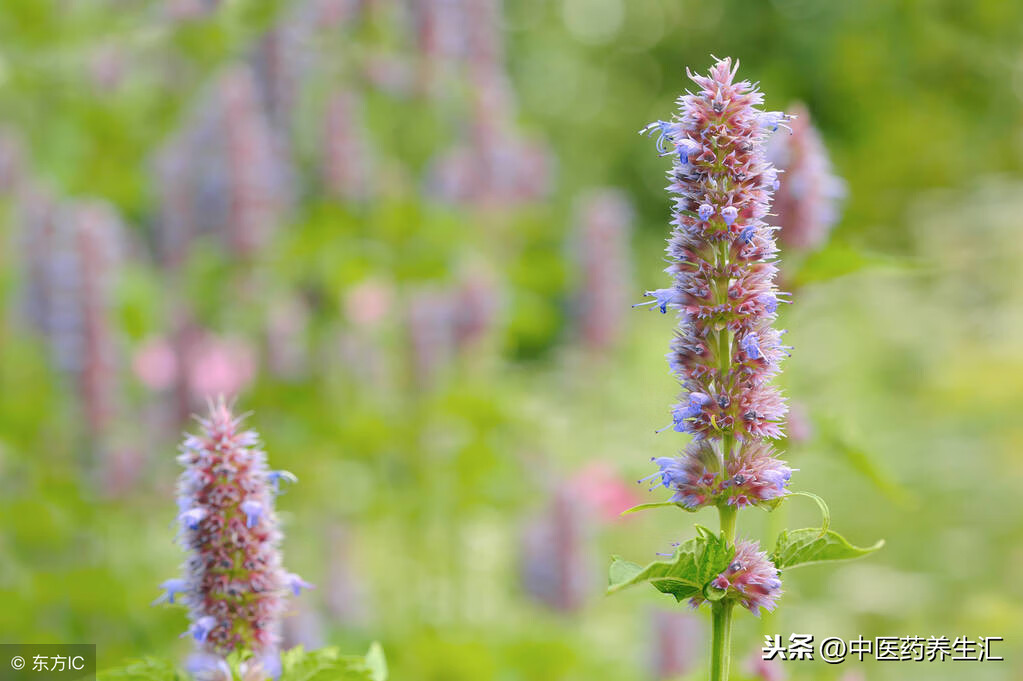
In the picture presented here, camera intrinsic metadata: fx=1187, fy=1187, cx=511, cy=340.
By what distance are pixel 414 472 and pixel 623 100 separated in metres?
8.07

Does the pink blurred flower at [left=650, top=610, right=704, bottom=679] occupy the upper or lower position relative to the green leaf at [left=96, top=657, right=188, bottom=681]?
upper

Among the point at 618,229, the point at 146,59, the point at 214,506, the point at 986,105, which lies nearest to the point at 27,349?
the point at 146,59

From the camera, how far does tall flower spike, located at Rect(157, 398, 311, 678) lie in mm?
1375

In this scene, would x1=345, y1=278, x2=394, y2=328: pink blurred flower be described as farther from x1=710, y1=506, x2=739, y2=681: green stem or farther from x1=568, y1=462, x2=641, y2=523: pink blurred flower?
x1=710, y1=506, x2=739, y2=681: green stem

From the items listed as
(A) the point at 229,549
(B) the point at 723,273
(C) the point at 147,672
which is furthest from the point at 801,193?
(C) the point at 147,672

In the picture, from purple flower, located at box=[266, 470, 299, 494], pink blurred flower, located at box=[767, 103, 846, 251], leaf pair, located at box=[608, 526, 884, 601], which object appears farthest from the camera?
pink blurred flower, located at box=[767, 103, 846, 251]

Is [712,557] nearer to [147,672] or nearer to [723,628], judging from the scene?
[723,628]

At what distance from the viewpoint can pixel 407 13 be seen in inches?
166

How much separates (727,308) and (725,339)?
34mm

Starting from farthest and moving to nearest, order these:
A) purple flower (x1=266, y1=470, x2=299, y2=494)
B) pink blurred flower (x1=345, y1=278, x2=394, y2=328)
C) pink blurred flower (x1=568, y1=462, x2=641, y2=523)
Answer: pink blurred flower (x1=568, y1=462, x2=641, y2=523) → pink blurred flower (x1=345, y1=278, x2=394, y2=328) → purple flower (x1=266, y1=470, x2=299, y2=494)

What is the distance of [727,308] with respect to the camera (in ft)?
3.98

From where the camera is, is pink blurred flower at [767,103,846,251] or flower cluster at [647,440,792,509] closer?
flower cluster at [647,440,792,509]

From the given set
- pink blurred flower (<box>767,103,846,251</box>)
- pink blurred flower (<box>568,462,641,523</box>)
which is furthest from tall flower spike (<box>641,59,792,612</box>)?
pink blurred flower (<box>568,462,641,523</box>)

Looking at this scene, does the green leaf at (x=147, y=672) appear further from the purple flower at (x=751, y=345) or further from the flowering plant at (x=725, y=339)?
the purple flower at (x=751, y=345)
